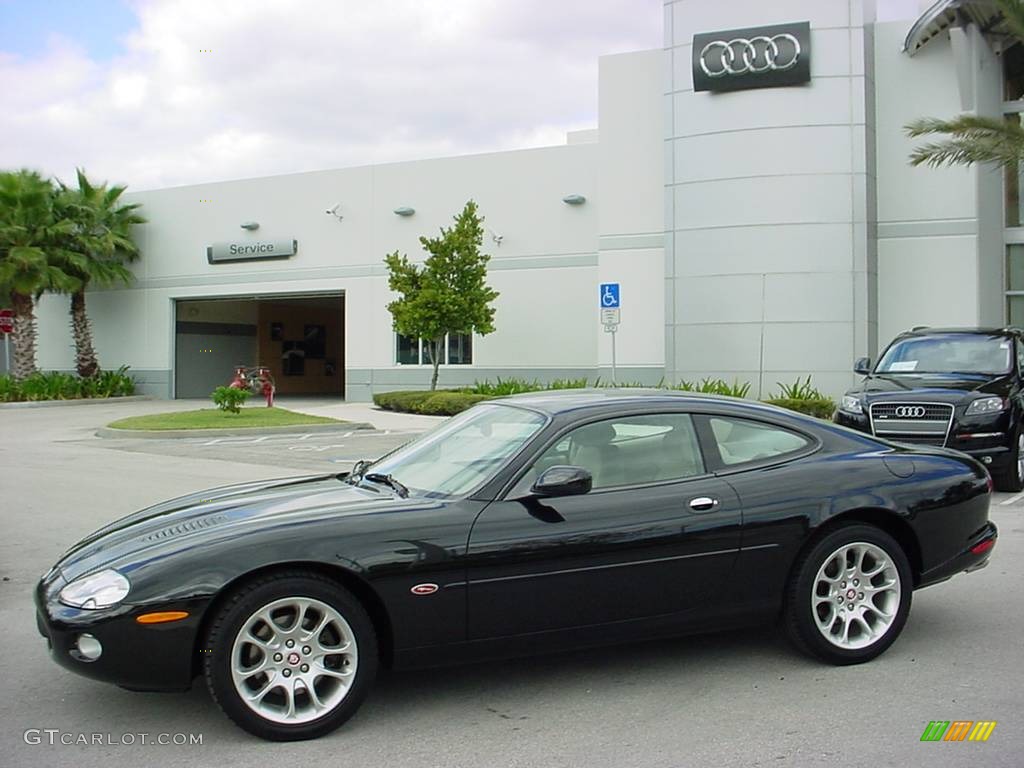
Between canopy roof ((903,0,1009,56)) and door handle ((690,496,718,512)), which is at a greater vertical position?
canopy roof ((903,0,1009,56))

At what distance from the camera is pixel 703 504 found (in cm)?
497

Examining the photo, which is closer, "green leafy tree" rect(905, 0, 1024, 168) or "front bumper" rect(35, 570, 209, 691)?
"front bumper" rect(35, 570, 209, 691)

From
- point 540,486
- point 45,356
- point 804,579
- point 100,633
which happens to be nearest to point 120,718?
point 100,633

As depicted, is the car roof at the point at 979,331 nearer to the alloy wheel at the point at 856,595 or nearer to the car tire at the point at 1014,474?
the car tire at the point at 1014,474

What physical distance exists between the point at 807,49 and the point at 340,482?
773 inches

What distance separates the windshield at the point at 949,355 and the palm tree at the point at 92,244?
24.9 meters

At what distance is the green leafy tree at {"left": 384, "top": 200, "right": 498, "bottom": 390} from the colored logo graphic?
20.0 metres

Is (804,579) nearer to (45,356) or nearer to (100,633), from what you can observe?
(100,633)

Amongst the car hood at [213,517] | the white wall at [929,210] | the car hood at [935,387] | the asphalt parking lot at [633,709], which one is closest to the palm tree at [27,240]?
the white wall at [929,210]

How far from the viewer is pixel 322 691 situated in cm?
438

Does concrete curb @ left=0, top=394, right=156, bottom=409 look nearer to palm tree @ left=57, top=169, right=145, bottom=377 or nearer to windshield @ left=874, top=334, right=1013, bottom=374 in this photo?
palm tree @ left=57, top=169, right=145, bottom=377

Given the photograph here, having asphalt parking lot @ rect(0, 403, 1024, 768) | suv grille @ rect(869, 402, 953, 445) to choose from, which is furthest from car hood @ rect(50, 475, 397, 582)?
suv grille @ rect(869, 402, 953, 445)

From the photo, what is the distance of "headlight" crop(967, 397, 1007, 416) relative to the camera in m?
11.1

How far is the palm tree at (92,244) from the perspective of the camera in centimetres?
3108
